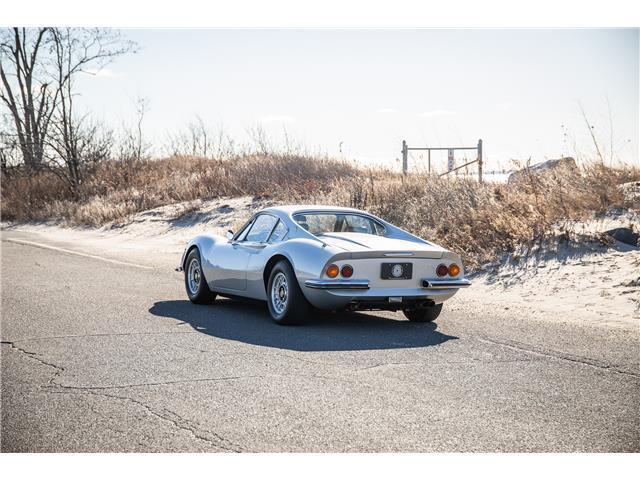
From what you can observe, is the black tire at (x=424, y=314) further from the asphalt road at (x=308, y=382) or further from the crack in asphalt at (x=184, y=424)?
the crack in asphalt at (x=184, y=424)

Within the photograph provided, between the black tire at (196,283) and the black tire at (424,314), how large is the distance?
257cm

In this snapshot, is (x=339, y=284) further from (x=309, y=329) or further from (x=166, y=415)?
(x=166, y=415)

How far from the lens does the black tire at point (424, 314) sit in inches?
364

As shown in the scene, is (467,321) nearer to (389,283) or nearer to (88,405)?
(389,283)

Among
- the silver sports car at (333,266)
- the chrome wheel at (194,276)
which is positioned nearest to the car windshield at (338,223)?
the silver sports car at (333,266)

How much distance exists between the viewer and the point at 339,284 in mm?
8289

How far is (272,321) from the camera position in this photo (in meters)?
9.20

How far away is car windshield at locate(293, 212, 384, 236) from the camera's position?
945 centimetres

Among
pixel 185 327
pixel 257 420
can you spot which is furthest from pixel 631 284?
pixel 257 420

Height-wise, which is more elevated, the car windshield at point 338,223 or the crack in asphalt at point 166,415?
the car windshield at point 338,223

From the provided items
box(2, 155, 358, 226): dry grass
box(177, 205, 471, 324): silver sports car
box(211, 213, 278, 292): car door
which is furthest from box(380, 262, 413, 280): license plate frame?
box(2, 155, 358, 226): dry grass

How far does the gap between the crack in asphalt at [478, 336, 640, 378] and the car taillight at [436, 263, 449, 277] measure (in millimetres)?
834

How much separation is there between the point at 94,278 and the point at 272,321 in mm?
5280

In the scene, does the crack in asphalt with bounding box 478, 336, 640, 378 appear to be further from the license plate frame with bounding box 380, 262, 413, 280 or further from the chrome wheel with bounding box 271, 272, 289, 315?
the chrome wheel with bounding box 271, 272, 289, 315
